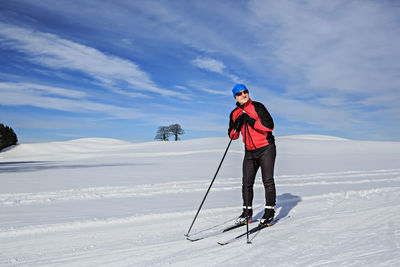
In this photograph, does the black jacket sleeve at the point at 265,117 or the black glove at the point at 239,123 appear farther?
the black glove at the point at 239,123

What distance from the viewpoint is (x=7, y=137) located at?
38844mm

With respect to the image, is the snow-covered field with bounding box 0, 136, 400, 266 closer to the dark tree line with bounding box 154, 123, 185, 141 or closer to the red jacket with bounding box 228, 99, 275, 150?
the red jacket with bounding box 228, 99, 275, 150

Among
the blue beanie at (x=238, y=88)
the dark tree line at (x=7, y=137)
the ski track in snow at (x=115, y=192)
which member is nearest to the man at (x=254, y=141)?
the blue beanie at (x=238, y=88)

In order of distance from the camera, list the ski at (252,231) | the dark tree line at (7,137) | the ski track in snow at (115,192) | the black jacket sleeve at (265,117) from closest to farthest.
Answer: the ski at (252,231) → the black jacket sleeve at (265,117) → the ski track in snow at (115,192) → the dark tree line at (7,137)

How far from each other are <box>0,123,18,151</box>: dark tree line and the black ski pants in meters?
42.4

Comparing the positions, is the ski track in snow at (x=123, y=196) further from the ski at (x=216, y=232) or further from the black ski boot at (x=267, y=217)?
the black ski boot at (x=267, y=217)

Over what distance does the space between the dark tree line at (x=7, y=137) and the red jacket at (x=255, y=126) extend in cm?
4229

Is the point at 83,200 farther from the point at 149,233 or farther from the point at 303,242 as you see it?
the point at 303,242

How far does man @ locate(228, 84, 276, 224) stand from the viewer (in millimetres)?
3955

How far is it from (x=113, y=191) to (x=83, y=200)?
1.18m

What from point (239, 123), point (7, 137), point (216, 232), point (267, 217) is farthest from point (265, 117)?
point (7, 137)

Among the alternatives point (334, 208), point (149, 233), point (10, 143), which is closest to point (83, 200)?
point (149, 233)

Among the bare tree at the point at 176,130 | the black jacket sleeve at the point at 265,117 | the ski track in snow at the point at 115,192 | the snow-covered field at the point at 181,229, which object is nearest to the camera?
the snow-covered field at the point at 181,229

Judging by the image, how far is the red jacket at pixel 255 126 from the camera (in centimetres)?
392
